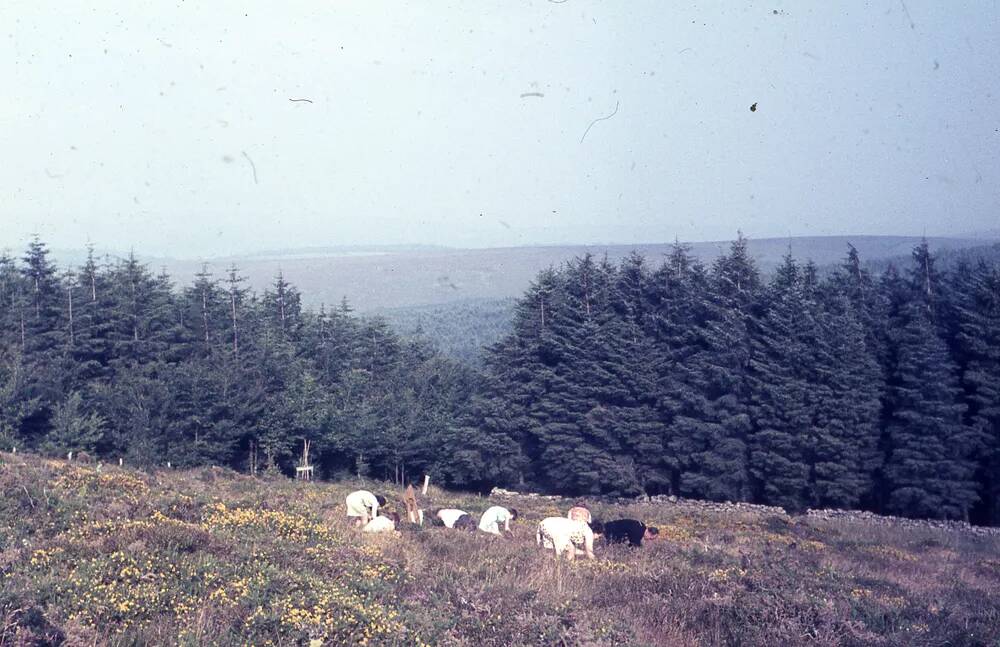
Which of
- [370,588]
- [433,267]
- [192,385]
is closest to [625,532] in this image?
[370,588]

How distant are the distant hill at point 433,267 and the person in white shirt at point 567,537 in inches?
1411

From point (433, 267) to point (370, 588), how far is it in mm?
87625

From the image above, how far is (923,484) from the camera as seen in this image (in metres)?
37.0

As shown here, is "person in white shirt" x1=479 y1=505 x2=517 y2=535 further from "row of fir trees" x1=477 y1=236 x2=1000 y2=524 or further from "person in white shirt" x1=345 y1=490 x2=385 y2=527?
"row of fir trees" x1=477 y1=236 x2=1000 y2=524

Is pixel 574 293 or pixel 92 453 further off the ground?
pixel 574 293

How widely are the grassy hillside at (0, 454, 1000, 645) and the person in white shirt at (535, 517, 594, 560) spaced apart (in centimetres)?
45

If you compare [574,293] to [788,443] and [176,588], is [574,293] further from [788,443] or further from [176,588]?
[176,588]

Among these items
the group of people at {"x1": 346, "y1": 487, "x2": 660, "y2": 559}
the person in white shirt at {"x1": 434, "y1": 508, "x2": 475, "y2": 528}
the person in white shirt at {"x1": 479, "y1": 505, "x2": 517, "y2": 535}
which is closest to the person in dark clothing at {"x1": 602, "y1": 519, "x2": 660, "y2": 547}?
the group of people at {"x1": 346, "y1": 487, "x2": 660, "y2": 559}

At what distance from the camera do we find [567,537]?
42.9ft

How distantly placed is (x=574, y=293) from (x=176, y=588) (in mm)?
39159

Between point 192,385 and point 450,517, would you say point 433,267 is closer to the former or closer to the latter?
point 192,385

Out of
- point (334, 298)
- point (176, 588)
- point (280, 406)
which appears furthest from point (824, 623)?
point (334, 298)

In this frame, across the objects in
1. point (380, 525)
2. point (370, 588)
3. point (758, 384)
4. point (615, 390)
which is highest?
point (370, 588)

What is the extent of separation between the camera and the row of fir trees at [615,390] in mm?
37906
